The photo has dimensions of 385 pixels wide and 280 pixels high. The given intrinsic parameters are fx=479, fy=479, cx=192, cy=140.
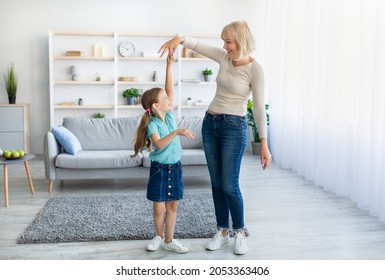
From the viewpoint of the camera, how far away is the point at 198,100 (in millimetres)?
7773

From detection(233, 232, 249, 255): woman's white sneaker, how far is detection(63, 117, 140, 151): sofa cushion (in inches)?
102

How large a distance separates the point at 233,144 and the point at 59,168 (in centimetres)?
254

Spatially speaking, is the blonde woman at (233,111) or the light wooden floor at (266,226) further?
the light wooden floor at (266,226)

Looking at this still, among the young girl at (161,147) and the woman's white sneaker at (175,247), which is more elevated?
the young girl at (161,147)

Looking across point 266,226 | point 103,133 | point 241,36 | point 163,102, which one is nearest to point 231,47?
point 241,36

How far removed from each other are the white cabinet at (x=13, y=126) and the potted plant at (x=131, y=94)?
1506mm

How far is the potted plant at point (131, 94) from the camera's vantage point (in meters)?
7.43

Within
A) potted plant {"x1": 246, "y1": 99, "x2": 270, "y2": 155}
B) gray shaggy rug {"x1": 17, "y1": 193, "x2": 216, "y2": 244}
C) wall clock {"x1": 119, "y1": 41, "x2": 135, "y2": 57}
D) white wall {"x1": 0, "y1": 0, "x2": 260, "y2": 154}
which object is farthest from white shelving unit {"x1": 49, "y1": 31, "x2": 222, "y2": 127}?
gray shaggy rug {"x1": 17, "y1": 193, "x2": 216, "y2": 244}

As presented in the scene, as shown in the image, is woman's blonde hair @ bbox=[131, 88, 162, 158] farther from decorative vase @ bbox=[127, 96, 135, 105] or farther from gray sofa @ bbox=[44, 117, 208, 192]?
decorative vase @ bbox=[127, 96, 135, 105]

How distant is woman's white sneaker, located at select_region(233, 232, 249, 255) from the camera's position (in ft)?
9.71

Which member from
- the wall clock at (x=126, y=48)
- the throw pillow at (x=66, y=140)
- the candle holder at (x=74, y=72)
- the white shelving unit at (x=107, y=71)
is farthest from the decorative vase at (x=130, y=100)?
the throw pillow at (x=66, y=140)

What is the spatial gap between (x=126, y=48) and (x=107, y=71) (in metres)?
0.47

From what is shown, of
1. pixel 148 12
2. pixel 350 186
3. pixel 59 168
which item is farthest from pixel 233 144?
pixel 148 12

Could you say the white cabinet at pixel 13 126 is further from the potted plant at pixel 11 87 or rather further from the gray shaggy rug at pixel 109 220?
the gray shaggy rug at pixel 109 220
